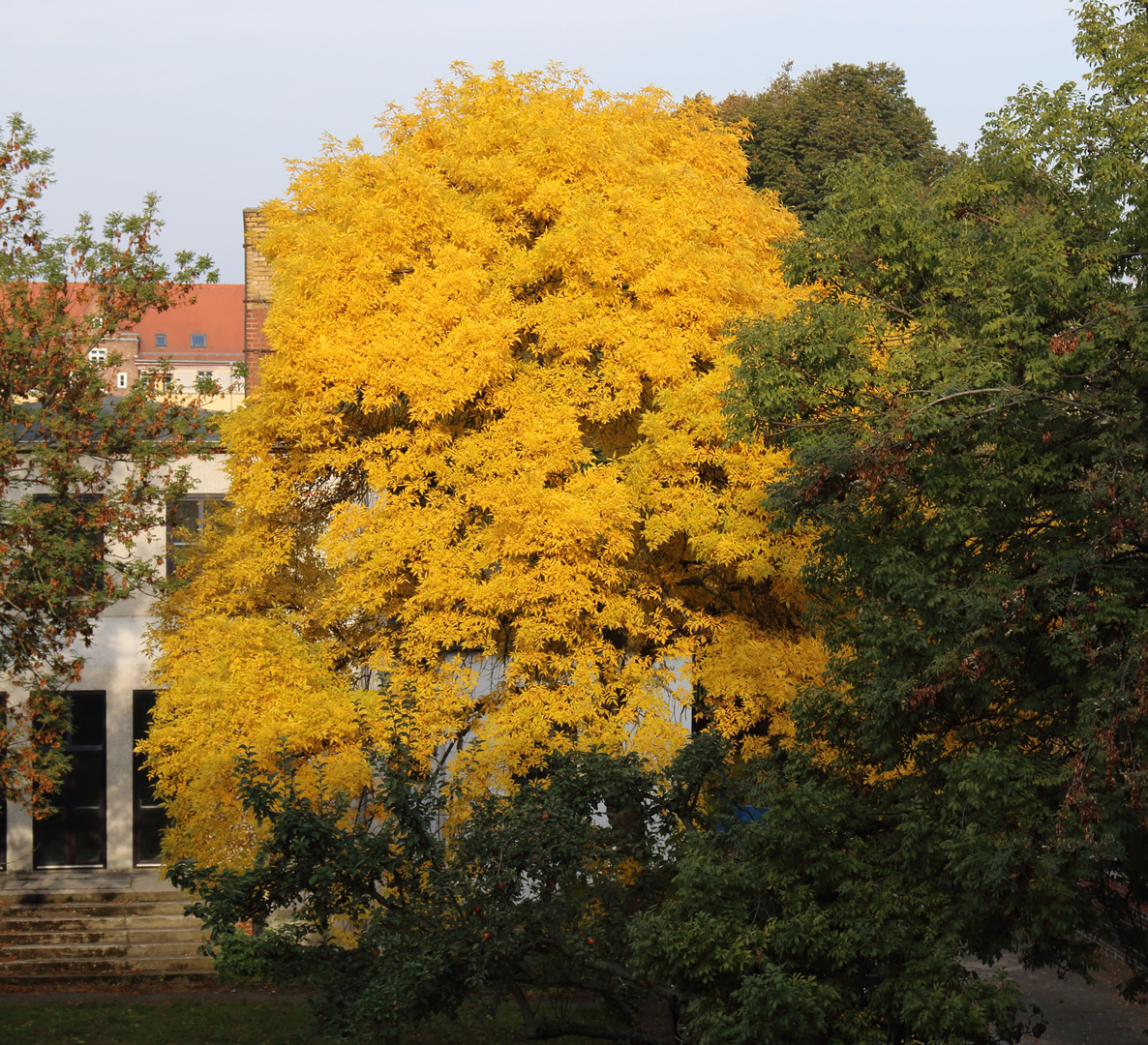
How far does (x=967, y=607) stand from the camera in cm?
1127

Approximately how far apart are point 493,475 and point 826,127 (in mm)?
28634

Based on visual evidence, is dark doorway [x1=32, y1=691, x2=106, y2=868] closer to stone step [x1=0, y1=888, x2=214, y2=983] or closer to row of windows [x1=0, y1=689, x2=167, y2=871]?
row of windows [x1=0, y1=689, x2=167, y2=871]

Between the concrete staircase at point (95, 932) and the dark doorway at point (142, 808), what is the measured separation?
1.97 feet

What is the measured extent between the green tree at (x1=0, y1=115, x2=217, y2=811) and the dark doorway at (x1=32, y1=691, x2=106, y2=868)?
6952 mm

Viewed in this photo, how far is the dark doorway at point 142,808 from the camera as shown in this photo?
80.0ft

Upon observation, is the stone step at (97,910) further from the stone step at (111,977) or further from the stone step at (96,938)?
the stone step at (111,977)

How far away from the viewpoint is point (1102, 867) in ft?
35.6

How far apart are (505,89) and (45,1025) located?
1575 centimetres

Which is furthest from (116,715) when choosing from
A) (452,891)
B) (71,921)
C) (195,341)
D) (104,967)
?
(195,341)

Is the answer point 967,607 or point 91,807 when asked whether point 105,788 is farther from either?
point 967,607

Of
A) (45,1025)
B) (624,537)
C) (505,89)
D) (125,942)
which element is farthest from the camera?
(125,942)

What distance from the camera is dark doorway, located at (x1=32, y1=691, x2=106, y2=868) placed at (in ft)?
80.2

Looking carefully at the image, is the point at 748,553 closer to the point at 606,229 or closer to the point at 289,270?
the point at 606,229

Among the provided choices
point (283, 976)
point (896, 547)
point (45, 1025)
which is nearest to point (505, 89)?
point (896, 547)
